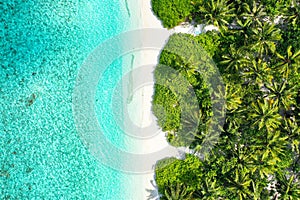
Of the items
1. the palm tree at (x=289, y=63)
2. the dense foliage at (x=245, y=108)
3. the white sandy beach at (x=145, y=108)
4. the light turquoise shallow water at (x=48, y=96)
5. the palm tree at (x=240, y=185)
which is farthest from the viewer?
the white sandy beach at (x=145, y=108)

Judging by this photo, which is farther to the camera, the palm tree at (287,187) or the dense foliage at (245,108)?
the dense foliage at (245,108)

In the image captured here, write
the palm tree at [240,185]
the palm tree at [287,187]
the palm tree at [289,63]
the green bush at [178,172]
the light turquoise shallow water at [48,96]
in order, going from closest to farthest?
the palm tree at [240,185], the palm tree at [287,187], the palm tree at [289,63], the green bush at [178,172], the light turquoise shallow water at [48,96]

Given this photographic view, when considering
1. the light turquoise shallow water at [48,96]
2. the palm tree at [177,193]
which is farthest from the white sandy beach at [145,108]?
the palm tree at [177,193]

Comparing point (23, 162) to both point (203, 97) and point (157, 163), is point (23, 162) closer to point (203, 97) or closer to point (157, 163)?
point (157, 163)

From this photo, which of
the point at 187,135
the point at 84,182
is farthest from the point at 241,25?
the point at 84,182

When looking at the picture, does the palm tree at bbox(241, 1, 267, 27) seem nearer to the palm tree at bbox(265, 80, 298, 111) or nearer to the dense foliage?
the dense foliage

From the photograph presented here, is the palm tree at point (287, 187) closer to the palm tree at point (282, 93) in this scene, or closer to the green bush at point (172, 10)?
the palm tree at point (282, 93)

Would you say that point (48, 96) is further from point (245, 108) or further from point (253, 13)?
point (253, 13)

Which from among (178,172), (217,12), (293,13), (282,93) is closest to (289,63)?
(282,93)
